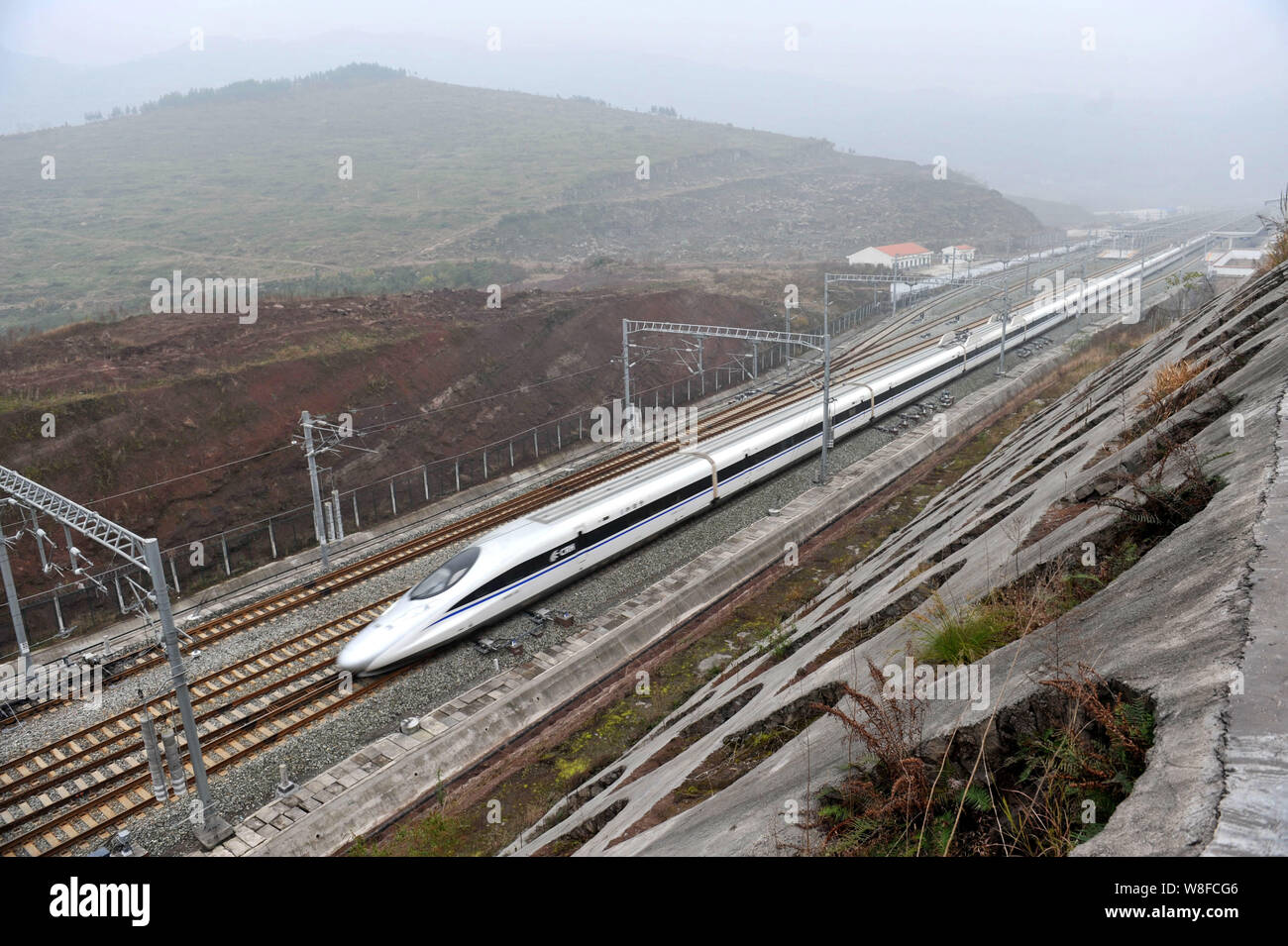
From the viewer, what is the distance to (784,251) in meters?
128

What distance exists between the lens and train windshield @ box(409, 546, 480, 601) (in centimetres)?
2189

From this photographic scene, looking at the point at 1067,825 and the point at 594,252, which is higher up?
the point at 594,252

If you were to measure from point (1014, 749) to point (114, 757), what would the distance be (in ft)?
66.6

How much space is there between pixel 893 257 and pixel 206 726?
3969 inches

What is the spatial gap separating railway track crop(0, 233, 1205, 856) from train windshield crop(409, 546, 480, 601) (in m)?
2.24

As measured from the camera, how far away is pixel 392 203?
129m

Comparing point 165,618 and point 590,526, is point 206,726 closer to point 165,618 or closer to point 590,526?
point 165,618

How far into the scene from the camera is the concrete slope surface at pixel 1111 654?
4.85 m

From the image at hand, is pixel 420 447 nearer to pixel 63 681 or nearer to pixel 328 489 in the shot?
pixel 328 489
